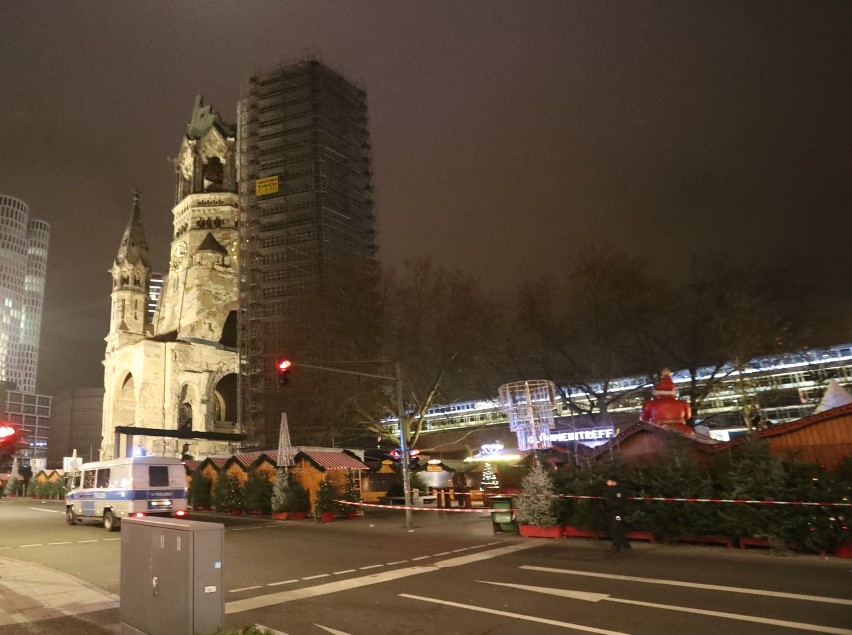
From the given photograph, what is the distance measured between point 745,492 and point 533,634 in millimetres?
7848

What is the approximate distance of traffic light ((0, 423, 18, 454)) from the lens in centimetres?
959

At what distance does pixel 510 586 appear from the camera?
360 inches

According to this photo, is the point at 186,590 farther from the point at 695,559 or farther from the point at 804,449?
the point at 804,449

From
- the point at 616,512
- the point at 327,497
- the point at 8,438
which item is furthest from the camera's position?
the point at 327,497

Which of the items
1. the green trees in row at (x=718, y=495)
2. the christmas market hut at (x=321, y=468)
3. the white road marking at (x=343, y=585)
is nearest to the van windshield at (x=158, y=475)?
the christmas market hut at (x=321, y=468)

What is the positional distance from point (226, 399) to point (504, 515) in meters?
49.9

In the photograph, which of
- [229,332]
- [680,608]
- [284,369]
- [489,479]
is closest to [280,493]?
[284,369]

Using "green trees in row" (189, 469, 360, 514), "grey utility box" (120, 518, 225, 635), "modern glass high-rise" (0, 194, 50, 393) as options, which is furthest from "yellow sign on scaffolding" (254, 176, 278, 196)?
"modern glass high-rise" (0, 194, 50, 393)

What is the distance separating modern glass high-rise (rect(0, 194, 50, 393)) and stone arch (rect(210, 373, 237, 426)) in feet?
402

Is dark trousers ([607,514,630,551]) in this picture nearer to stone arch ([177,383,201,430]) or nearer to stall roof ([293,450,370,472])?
stall roof ([293,450,370,472])

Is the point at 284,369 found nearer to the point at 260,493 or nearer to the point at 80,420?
the point at 260,493

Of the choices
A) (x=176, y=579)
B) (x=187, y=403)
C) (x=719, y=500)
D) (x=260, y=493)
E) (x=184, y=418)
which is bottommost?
(x=719, y=500)

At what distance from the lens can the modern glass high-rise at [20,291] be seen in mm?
157000

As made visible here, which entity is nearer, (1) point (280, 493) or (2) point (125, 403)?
(1) point (280, 493)
